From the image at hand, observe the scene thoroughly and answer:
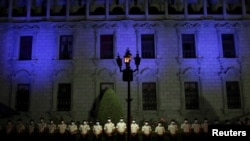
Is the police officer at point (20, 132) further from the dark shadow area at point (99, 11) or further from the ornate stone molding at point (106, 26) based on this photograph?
the dark shadow area at point (99, 11)

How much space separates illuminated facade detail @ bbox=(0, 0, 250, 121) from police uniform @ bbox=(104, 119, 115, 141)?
218 inches

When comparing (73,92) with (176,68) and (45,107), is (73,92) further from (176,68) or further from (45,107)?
(176,68)

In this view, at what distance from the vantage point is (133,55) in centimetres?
2631

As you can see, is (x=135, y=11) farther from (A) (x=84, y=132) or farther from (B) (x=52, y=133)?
(B) (x=52, y=133)

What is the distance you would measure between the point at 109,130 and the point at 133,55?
26.8 ft

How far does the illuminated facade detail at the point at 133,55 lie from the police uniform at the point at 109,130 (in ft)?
18.2

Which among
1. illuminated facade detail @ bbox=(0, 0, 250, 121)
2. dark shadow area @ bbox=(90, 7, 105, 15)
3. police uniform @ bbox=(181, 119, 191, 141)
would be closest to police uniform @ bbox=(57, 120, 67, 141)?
illuminated facade detail @ bbox=(0, 0, 250, 121)

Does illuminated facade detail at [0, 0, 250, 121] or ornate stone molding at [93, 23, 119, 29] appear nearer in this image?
illuminated facade detail at [0, 0, 250, 121]

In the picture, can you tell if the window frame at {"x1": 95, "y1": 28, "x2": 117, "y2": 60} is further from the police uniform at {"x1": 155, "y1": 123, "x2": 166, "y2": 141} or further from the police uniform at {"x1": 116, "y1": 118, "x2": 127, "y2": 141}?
the police uniform at {"x1": 155, "y1": 123, "x2": 166, "y2": 141}

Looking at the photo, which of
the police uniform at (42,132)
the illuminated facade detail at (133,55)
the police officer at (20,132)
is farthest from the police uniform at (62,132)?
the illuminated facade detail at (133,55)

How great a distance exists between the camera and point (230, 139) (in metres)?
13.2

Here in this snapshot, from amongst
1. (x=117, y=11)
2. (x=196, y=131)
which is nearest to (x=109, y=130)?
(x=196, y=131)

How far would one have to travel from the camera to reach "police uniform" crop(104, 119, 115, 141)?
19.9m

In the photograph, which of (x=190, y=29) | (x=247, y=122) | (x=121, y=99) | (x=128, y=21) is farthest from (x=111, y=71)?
(x=247, y=122)
